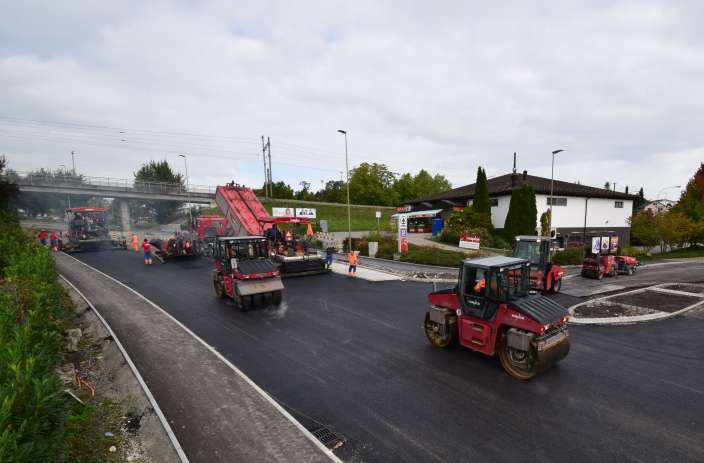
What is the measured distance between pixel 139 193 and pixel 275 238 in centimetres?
3257

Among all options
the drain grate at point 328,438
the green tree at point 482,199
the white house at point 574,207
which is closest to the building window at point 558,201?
the white house at point 574,207

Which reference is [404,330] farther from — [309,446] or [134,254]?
[134,254]

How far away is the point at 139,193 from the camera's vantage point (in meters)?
44.2

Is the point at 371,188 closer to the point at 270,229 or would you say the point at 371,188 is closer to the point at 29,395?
the point at 270,229

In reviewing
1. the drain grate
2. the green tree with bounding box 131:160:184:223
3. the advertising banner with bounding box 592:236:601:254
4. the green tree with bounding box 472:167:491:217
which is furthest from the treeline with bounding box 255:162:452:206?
the drain grate

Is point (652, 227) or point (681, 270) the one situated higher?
point (652, 227)

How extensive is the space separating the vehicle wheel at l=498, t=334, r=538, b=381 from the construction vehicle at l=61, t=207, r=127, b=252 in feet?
111

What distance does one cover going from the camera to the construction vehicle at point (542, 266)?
15.7 m

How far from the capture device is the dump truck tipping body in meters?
23.1

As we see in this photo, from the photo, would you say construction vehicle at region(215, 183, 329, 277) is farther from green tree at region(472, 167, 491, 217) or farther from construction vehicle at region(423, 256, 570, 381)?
green tree at region(472, 167, 491, 217)

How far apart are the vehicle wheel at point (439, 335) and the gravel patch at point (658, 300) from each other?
9.43m

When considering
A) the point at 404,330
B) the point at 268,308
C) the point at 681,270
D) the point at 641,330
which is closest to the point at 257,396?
the point at 404,330

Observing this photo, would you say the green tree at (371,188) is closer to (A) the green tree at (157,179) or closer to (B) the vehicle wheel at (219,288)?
(A) the green tree at (157,179)

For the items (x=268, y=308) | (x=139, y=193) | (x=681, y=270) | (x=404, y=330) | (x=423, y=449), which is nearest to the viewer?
(x=423, y=449)
